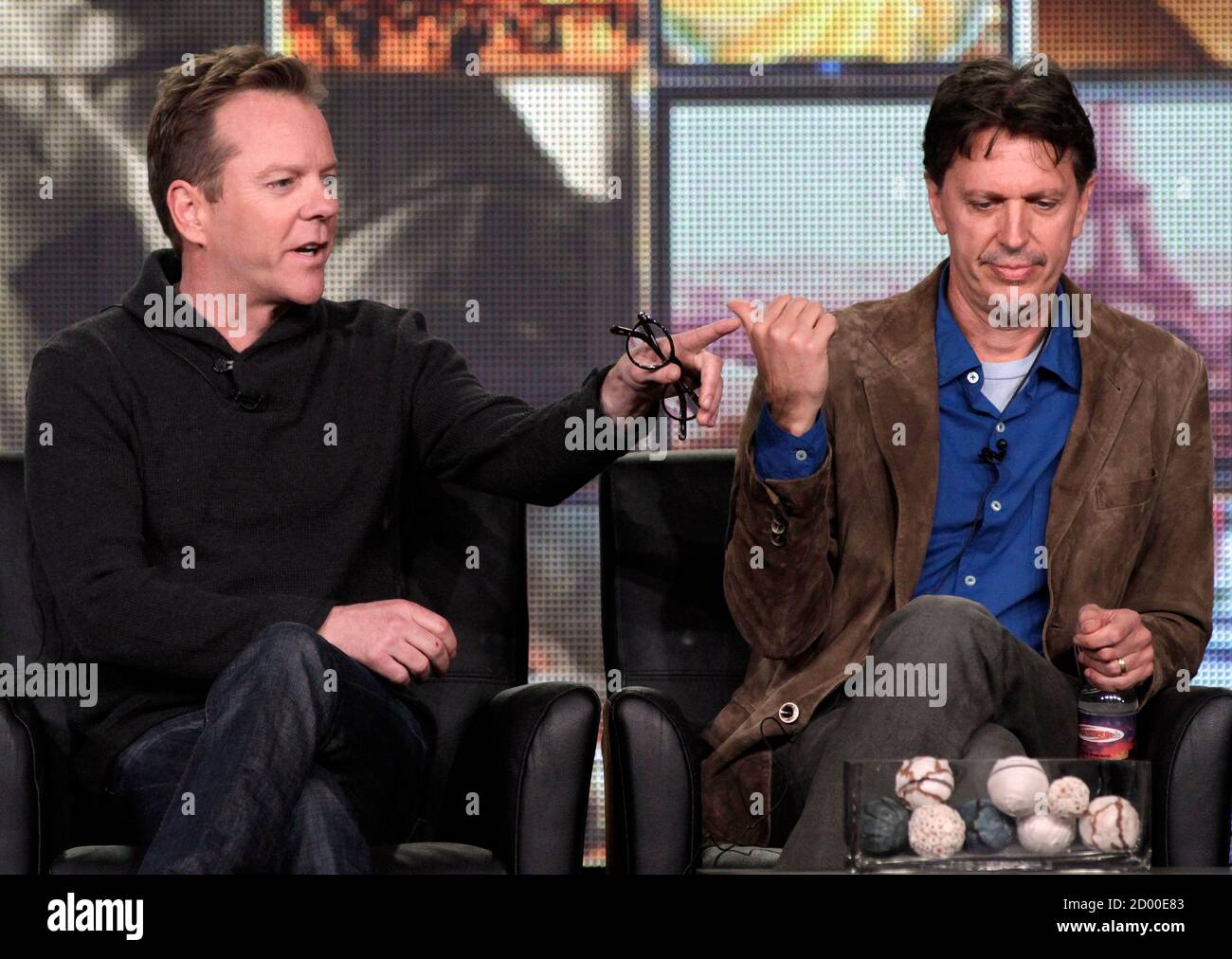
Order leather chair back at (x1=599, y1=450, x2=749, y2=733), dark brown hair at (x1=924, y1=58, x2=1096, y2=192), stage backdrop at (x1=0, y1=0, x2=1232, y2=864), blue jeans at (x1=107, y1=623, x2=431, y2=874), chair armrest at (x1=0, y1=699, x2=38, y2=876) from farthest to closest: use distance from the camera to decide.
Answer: stage backdrop at (x1=0, y1=0, x2=1232, y2=864) → leather chair back at (x1=599, y1=450, x2=749, y2=733) → dark brown hair at (x1=924, y1=58, x2=1096, y2=192) → chair armrest at (x1=0, y1=699, x2=38, y2=876) → blue jeans at (x1=107, y1=623, x2=431, y2=874)

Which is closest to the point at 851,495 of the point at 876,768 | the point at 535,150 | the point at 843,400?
the point at 843,400

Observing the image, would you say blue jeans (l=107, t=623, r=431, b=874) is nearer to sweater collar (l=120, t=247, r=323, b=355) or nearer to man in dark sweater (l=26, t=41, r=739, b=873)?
man in dark sweater (l=26, t=41, r=739, b=873)

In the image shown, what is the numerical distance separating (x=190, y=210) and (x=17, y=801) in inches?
34.4

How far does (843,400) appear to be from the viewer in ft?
8.32

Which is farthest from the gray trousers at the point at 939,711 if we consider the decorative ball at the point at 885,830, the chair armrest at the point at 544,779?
the chair armrest at the point at 544,779

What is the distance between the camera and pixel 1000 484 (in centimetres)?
248

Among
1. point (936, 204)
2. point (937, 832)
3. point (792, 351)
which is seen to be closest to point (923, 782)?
point (937, 832)

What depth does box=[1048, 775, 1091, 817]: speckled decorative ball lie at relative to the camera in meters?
1.79

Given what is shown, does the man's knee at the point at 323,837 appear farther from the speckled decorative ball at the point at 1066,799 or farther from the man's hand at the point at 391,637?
the speckled decorative ball at the point at 1066,799

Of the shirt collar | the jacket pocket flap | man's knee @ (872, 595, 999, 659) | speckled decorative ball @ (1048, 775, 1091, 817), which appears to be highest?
the shirt collar

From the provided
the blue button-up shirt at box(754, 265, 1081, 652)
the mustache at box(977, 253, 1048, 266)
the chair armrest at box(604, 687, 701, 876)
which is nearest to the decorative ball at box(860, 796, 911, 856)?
the chair armrest at box(604, 687, 701, 876)

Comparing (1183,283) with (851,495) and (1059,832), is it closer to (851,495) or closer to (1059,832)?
(851,495)

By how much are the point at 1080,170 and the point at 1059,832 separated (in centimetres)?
109

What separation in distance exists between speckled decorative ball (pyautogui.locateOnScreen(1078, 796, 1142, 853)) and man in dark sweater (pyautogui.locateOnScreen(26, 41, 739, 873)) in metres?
0.71
